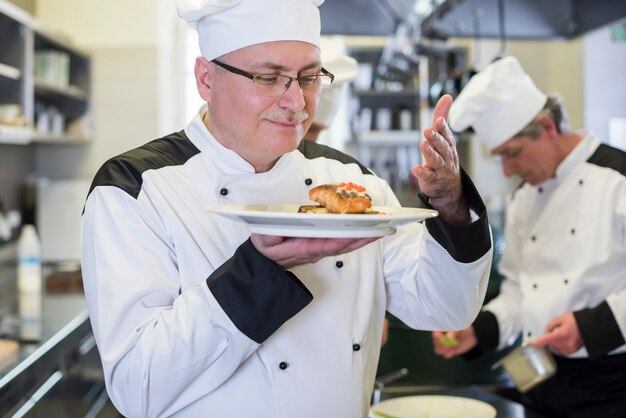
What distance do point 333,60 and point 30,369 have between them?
1469mm

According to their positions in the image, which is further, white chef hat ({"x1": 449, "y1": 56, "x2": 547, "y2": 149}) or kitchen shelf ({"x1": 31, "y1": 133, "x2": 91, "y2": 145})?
kitchen shelf ({"x1": 31, "y1": 133, "x2": 91, "y2": 145})

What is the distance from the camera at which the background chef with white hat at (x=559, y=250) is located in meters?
2.49

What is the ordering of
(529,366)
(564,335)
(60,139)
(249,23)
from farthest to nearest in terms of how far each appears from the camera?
1. (60,139)
2. (564,335)
3. (529,366)
4. (249,23)

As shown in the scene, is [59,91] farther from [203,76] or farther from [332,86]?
[203,76]

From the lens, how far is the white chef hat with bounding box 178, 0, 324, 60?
1506 millimetres

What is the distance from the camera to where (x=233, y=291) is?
127cm

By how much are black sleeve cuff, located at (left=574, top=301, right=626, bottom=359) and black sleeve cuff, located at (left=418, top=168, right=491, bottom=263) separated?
1159 mm

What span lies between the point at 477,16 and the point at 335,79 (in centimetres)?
72

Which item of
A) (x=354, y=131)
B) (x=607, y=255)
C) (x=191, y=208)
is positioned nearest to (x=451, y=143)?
(x=191, y=208)

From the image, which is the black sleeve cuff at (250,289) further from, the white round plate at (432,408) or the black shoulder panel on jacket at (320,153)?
the white round plate at (432,408)

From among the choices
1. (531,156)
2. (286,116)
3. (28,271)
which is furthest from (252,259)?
(28,271)

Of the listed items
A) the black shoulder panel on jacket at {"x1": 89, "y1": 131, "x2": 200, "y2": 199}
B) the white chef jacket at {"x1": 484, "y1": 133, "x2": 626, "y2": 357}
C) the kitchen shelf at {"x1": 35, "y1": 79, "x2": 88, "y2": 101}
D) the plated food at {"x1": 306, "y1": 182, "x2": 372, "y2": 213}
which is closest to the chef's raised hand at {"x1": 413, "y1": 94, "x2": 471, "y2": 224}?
the plated food at {"x1": 306, "y1": 182, "x2": 372, "y2": 213}

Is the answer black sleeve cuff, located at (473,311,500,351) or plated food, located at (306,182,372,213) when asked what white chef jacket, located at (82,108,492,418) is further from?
black sleeve cuff, located at (473,311,500,351)

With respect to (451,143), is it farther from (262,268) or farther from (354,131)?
(354,131)
